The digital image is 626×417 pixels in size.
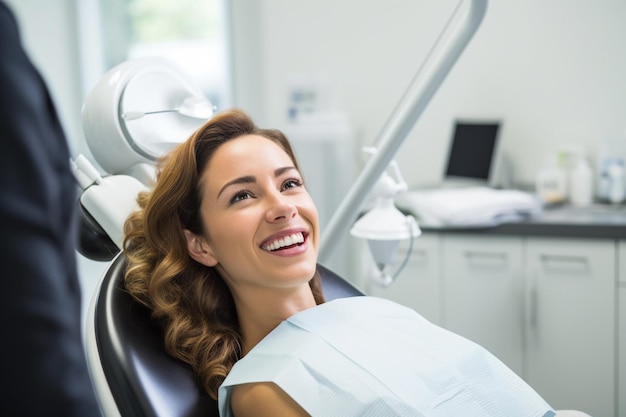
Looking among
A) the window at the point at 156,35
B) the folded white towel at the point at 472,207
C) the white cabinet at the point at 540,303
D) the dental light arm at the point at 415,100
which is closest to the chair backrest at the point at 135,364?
the dental light arm at the point at 415,100

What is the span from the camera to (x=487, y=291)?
2.50 m

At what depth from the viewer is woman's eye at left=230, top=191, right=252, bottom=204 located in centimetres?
132

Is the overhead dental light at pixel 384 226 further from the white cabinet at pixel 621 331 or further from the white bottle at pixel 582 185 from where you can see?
the white bottle at pixel 582 185

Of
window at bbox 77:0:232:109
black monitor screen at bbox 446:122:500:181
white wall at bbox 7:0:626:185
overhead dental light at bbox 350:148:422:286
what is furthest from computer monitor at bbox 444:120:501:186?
window at bbox 77:0:232:109

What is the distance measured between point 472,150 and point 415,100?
1.55 meters

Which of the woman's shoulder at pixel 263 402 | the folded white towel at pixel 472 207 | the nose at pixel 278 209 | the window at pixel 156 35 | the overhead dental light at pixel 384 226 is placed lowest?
the woman's shoulder at pixel 263 402

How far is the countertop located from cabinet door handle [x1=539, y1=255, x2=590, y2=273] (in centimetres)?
7

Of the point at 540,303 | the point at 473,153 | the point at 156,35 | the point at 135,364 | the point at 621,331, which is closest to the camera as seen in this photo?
the point at 135,364

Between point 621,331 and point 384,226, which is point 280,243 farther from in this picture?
point 621,331

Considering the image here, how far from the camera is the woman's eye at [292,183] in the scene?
4.51ft

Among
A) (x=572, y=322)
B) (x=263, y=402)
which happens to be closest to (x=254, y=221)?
(x=263, y=402)

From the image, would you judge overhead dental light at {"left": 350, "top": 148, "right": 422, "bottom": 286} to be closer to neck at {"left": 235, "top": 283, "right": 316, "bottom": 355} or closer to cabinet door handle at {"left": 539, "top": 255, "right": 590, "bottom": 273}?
neck at {"left": 235, "top": 283, "right": 316, "bottom": 355}

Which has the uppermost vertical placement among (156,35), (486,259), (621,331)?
(156,35)

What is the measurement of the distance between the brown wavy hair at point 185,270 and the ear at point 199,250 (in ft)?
0.04
